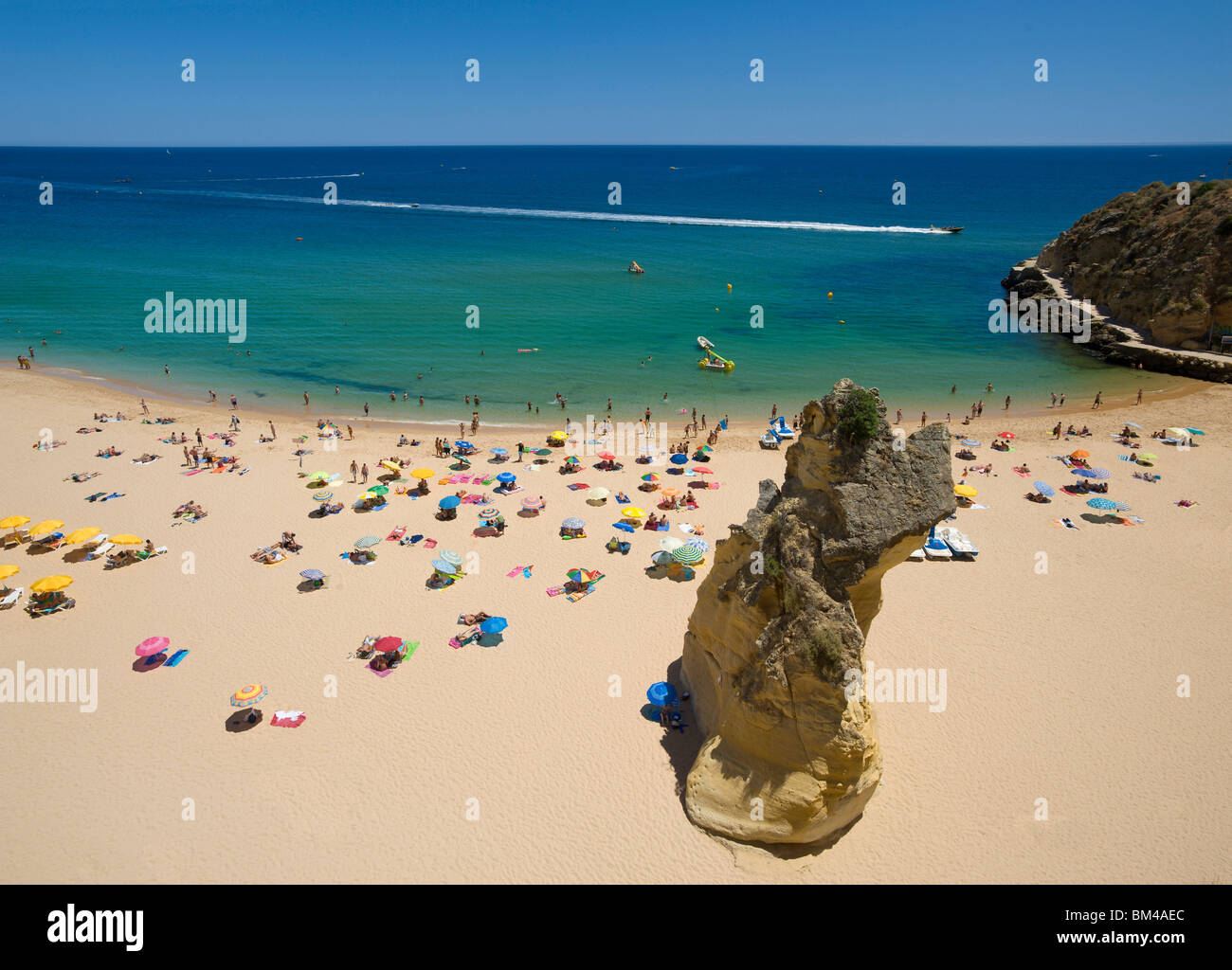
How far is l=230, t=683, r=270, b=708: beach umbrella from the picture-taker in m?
16.9

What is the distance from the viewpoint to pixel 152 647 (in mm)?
18312

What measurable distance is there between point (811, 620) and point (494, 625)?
10.4 metres

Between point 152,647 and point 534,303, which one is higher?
point 534,303

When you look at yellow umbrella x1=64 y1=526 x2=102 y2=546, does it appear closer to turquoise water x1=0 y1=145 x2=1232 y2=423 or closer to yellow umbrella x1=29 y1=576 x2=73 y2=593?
yellow umbrella x1=29 y1=576 x2=73 y2=593

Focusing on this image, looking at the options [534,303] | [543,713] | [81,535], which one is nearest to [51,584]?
[81,535]

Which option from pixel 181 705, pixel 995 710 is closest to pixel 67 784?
pixel 181 705

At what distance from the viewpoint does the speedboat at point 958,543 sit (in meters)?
23.2

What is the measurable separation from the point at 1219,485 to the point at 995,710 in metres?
21.0

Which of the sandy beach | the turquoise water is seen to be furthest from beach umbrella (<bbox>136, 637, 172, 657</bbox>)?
the turquoise water

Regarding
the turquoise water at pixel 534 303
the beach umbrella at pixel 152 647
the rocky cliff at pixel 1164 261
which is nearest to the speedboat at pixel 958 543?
the turquoise water at pixel 534 303

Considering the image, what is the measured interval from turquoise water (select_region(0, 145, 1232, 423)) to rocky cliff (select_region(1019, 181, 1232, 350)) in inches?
207

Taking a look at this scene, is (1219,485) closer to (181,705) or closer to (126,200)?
(181,705)

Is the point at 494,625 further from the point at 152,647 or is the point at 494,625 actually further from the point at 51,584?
the point at 51,584

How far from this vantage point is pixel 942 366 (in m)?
49.5
